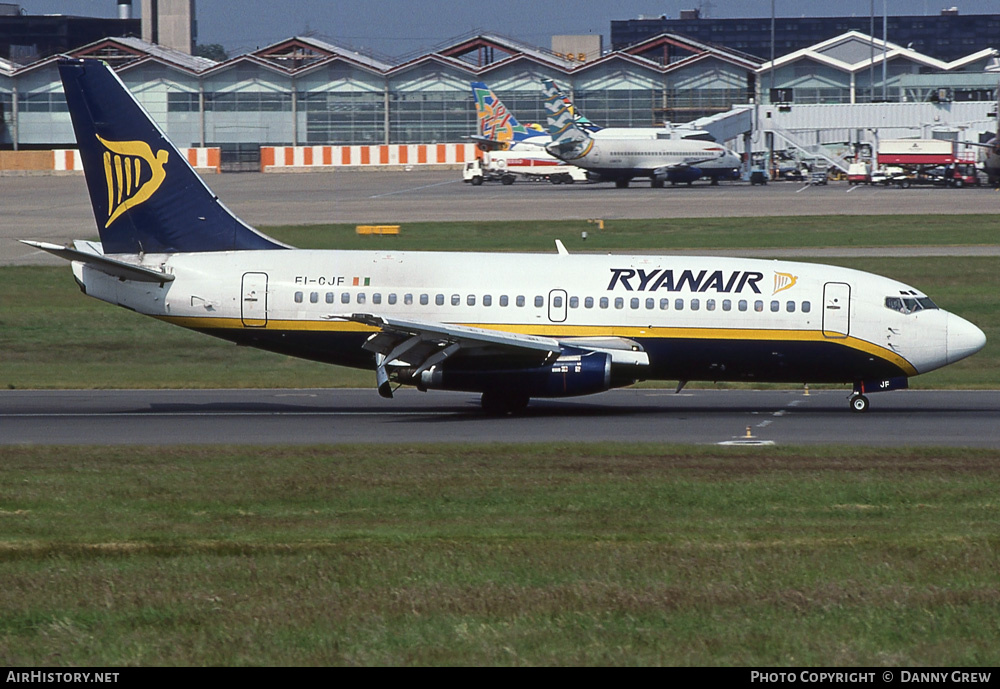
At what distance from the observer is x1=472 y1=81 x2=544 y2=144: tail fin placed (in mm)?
125188

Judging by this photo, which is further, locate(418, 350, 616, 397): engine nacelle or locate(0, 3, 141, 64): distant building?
locate(0, 3, 141, 64): distant building

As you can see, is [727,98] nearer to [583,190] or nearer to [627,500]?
[583,190]

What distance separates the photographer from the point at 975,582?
14.1 metres

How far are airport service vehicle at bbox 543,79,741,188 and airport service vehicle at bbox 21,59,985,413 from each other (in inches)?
3150

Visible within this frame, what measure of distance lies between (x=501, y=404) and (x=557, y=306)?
285 cm

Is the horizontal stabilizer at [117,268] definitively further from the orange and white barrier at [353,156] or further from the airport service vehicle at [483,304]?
the orange and white barrier at [353,156]

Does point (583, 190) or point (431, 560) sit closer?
point (431, 560)

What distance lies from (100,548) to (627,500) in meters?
7.86

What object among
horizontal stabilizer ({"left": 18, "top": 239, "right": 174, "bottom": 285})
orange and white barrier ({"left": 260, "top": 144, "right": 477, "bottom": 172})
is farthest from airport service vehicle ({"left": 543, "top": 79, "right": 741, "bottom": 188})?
horizontal stabilizer ({"left": 18, "top": 239, "right": 174, "bottom": 285})

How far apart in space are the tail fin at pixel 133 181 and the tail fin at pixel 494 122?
310 ft

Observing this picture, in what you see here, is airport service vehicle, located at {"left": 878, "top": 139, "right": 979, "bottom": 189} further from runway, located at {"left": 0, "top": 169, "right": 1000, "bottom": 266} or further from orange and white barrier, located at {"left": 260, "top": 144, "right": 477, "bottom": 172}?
orange and white barrier, located at {"left": 260, "top": 144, "right": 477, "bottom": 172}

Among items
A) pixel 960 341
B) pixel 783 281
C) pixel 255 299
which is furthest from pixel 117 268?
pixel 960 341

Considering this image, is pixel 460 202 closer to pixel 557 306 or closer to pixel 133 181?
pixel 133 181
